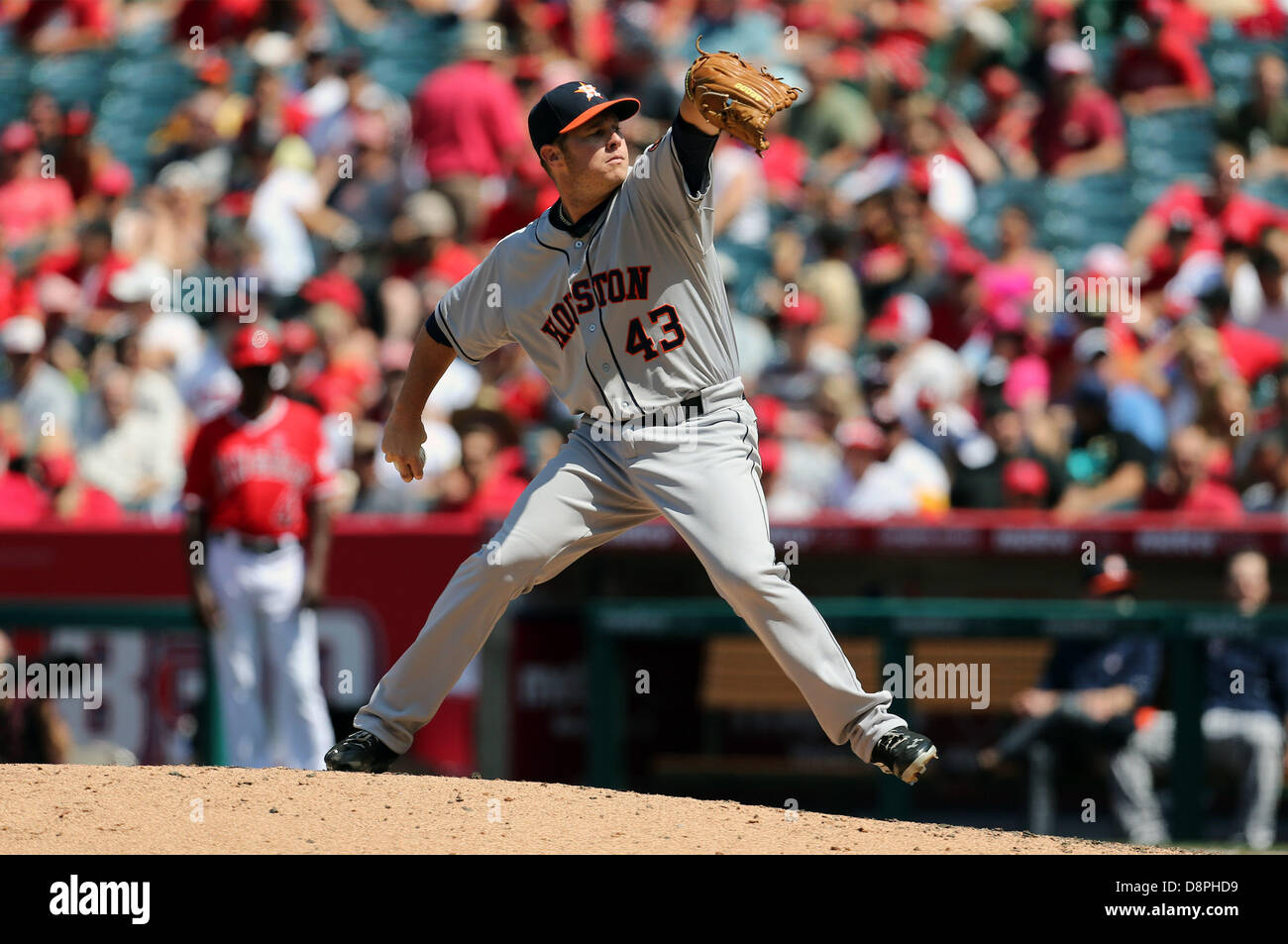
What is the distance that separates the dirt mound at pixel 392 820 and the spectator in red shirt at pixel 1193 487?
332 centimetres

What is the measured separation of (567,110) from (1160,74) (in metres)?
7.39

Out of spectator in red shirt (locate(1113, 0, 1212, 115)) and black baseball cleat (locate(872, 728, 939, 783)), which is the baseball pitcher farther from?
spectator in red shirt (locate(1113, 0, 1212, 115))

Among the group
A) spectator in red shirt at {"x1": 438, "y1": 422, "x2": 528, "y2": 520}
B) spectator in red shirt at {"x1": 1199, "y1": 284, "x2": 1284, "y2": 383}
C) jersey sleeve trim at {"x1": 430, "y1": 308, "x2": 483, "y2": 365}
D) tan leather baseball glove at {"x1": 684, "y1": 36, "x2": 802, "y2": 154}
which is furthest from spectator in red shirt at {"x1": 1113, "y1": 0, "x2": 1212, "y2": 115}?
tan leather baseball glove at {"x1": 684, "y1": 36, "x2": 802, "y2": 154}

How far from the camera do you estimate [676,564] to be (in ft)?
26.6

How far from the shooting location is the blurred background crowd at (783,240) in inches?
340

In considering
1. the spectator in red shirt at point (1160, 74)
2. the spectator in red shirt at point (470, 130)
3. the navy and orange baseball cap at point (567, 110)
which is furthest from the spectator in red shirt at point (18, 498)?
the spectator in red shirt at point (1160, 74)

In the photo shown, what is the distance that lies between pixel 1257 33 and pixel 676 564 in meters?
5.84

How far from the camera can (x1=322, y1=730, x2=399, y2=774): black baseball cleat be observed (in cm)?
508

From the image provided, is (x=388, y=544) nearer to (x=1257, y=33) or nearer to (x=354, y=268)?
(x=354, y=268)

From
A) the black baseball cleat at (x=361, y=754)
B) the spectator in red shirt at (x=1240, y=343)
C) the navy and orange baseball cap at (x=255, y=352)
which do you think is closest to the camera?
the black baseball cleat at (x=361, y=754)

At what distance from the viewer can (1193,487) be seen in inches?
316

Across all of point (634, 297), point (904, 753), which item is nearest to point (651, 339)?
point (634, 297)

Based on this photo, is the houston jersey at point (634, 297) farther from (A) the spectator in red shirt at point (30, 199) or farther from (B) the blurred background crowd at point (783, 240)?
(A) the spectator in red shirt at point (30, 199)
